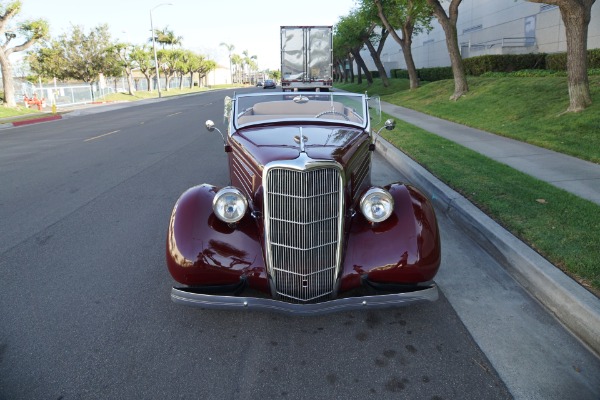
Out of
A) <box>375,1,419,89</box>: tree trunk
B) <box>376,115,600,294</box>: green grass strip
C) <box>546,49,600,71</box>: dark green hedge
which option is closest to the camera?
<box>376,115,600,294</box>: green grass strip

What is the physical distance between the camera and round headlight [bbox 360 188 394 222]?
330 cm

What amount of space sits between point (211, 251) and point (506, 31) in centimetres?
2943

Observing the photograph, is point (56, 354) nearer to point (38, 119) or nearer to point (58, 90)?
point (38, 119)

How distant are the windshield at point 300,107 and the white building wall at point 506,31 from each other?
65.4 feet

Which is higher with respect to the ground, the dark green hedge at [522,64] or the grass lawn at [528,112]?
the dark green hedge at [522,64]

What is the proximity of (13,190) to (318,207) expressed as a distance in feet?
20.8

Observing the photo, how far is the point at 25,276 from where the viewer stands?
4.14 m

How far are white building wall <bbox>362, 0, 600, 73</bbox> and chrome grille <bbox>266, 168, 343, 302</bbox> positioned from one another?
864 inches

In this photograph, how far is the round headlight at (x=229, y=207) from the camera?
10.6 feet

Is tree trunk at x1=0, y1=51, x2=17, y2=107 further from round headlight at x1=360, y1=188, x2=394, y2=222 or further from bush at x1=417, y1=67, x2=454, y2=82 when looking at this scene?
round headlight at x1=360, y1=188, x2=394, y2=222

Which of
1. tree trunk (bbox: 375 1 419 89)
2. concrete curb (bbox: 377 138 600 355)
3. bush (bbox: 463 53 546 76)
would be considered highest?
tree trunk (bbox: 375 1 419 89)

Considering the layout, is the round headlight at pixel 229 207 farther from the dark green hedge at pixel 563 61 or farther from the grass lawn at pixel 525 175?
the dark green hedge at pixel 563 61

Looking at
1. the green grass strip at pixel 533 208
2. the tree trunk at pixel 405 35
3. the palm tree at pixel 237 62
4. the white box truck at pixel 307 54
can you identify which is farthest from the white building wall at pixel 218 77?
the green grass strip at pixel 533 208

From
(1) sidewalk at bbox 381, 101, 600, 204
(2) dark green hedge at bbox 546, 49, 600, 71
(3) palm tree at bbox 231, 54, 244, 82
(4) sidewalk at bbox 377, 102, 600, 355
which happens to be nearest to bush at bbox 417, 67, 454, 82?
(2) dark green hedge at bbox 546, 49, 600, 71
